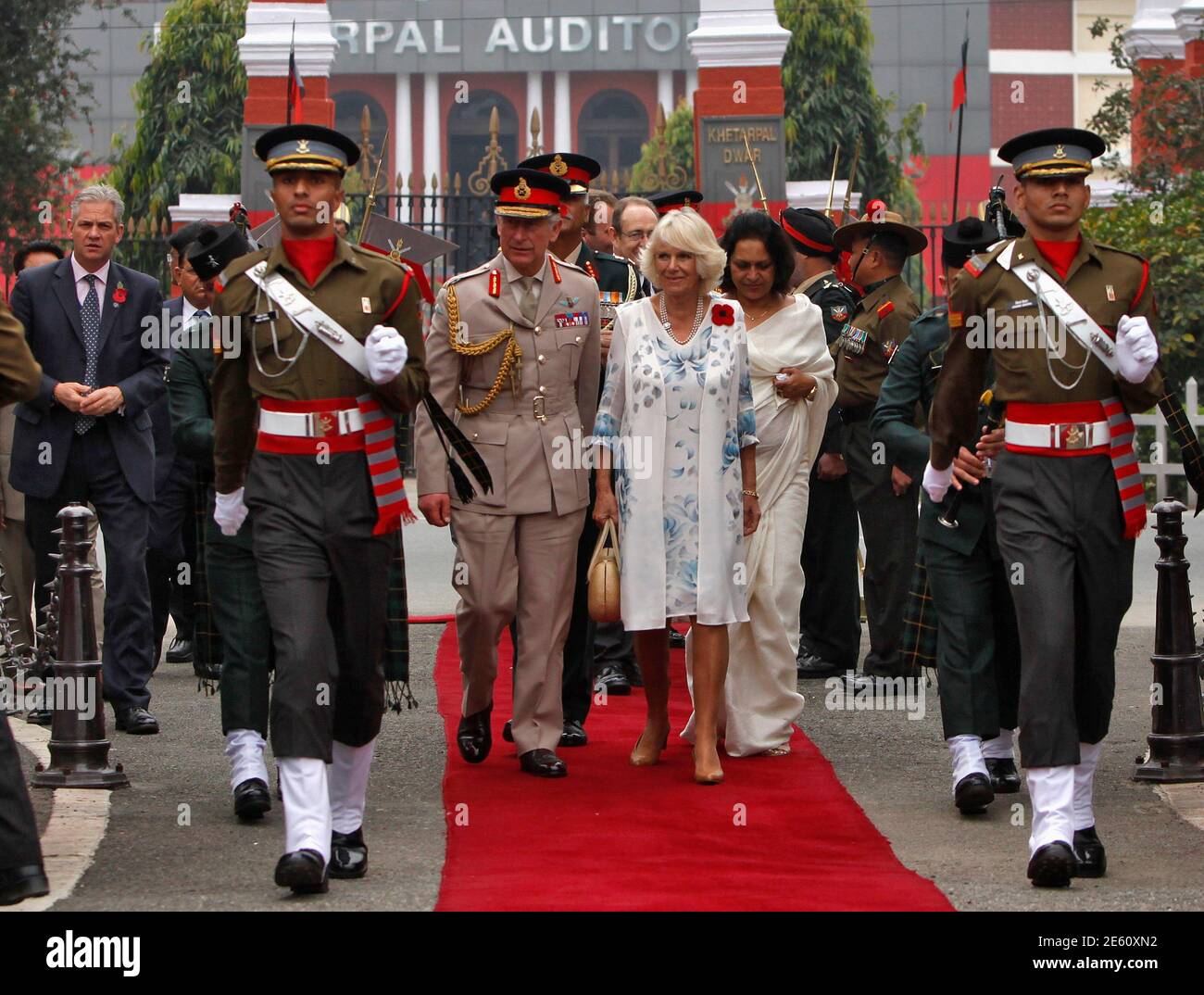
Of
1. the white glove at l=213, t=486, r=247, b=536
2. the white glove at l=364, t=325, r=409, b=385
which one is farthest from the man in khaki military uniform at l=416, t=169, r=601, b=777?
the white glove at l=364, t=325, r=409, b=385

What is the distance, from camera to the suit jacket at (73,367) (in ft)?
28.8

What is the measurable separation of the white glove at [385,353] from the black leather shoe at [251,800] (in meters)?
1.61

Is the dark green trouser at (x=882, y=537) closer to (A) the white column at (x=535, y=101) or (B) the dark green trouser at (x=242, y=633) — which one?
(B) the dark green trouser at (x=242, y=633)

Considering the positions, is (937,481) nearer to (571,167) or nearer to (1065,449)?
(1065,449)

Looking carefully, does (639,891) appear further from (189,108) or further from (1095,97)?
(1095,97)

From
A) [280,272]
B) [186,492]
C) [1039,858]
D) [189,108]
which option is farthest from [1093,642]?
[189,108]

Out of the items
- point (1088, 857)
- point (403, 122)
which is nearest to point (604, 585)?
point (1088, 857)

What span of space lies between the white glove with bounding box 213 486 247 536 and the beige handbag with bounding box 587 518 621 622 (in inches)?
65.9

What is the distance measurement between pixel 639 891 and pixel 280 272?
2.01 metres

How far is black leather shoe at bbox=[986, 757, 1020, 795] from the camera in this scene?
7.65 metres

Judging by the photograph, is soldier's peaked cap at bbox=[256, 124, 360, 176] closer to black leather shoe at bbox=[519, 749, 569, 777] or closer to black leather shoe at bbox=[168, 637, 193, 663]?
black leather shoe at bbox=[519, 749, 569, 777]

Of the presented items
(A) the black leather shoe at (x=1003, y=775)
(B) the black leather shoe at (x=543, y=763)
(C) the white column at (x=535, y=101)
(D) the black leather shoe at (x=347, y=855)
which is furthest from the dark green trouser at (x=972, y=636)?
(C) the white column at (x=535, y=101)

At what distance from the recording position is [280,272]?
6332 millimetres

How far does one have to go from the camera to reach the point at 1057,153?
643 centimetres
